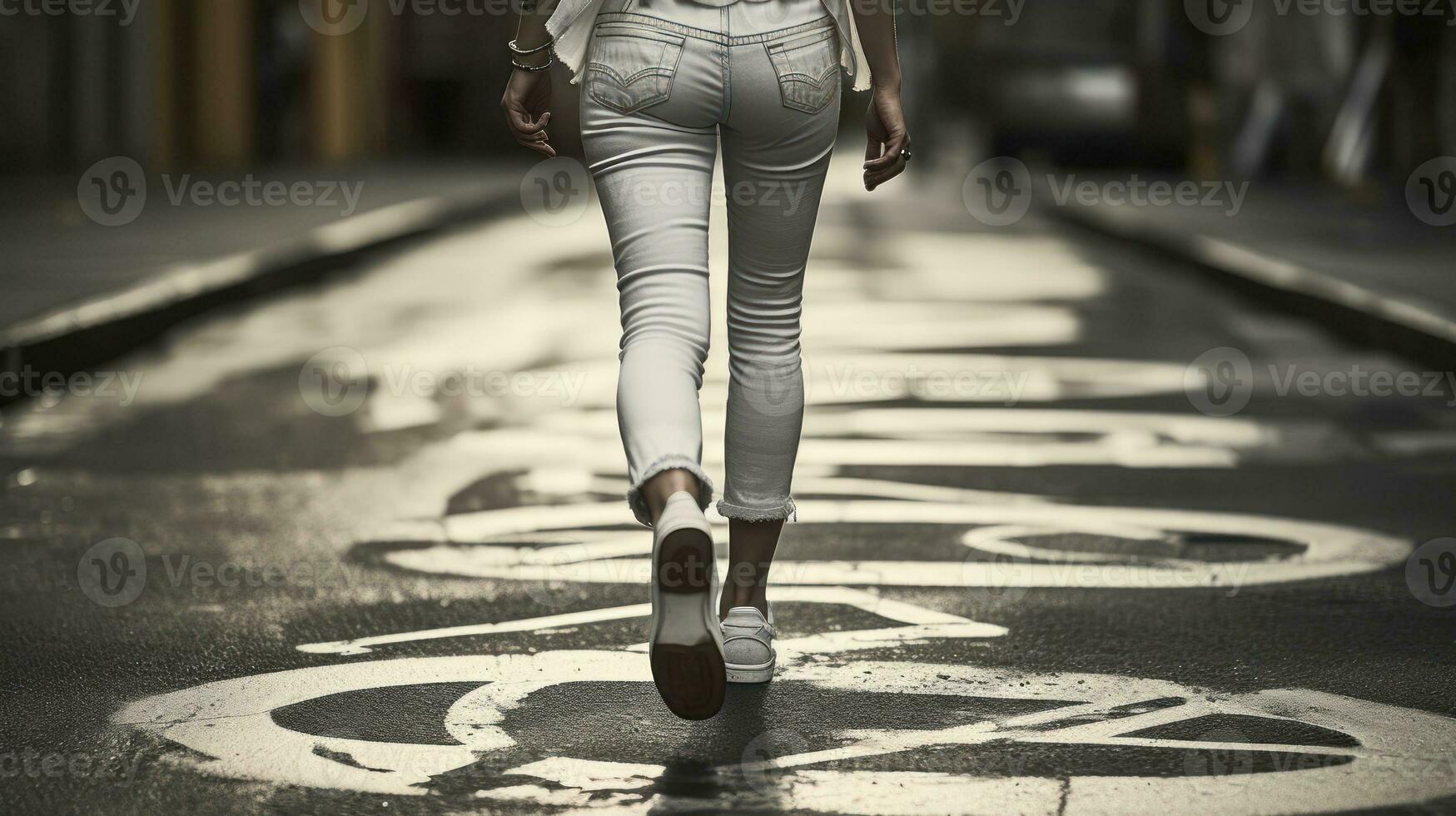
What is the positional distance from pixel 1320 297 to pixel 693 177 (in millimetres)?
7967

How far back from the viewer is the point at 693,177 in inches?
136

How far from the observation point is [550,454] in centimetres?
673

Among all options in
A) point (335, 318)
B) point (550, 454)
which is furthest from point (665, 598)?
point (335, 318)

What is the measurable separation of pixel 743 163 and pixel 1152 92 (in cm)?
2116

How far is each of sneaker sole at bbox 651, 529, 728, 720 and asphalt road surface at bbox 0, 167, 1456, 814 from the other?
174 mm

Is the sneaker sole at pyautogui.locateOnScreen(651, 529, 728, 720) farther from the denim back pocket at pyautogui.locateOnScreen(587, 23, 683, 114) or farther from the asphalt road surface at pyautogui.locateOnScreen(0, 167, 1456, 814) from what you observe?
the denim back pocket at pyautogui.locateOnScreen(587, 23, 683, 114)

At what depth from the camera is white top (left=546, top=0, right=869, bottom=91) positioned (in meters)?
3.40

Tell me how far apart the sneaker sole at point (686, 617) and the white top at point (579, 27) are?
808 millimetres

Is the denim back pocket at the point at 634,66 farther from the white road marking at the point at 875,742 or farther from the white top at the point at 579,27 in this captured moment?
the white road marking at the point at 875,742

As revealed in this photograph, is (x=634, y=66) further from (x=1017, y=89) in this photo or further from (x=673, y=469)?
(x=1017, y=89)

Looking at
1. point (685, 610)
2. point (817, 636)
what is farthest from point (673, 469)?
point (817, 636)

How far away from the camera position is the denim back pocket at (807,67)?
340cm

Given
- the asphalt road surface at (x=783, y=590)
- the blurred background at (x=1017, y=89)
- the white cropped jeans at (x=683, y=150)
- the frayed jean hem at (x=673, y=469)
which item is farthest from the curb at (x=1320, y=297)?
the frayed jean hem at (x=673, y=469)

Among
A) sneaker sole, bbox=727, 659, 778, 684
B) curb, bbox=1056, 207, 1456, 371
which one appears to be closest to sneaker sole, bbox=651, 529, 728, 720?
sneaker sole, bbox=727, 659, 778, 684
